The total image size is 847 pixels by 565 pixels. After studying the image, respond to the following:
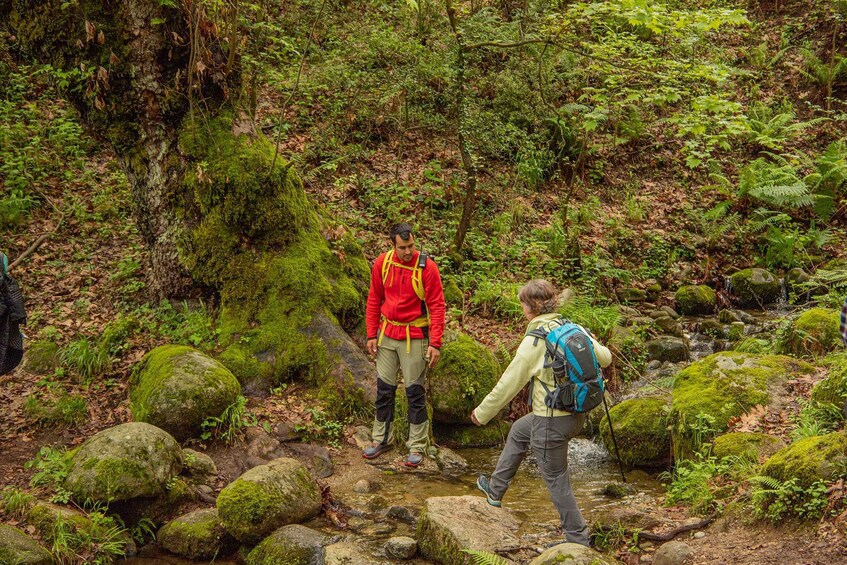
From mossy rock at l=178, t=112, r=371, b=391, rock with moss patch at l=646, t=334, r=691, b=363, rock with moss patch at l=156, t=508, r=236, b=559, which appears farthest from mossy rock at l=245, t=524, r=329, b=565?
rock with moss patch at l=646, t=334, r=691, b=363

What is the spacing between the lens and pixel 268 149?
28.8 ft

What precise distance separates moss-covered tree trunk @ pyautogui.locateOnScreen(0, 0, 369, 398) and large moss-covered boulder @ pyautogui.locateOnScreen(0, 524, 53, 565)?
10.3 feet

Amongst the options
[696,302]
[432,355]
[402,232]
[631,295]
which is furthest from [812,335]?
[402,232]

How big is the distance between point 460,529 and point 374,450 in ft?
7.30

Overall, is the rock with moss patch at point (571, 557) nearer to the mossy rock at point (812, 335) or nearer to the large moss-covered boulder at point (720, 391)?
the large moss-covered boulder at point (720, 391)

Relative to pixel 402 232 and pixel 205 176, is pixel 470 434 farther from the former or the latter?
pixel 205 176

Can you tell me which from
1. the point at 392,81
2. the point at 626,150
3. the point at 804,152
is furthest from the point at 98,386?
the point at 804,152

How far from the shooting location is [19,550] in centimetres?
453

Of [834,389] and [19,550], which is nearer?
[19,550]

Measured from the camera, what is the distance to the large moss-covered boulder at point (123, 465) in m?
5.32

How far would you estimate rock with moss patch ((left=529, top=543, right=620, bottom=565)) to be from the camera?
4078 millimetres

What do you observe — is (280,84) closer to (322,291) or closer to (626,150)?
(322,291)

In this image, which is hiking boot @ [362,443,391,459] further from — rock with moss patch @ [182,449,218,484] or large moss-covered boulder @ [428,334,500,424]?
rock with moss patch @ [182,449,218,484]

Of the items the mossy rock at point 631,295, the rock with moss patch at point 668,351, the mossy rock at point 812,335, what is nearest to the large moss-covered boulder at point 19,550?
the mossy rock at point 812,335
